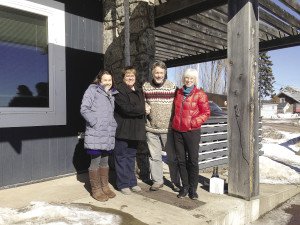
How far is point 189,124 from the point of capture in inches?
149

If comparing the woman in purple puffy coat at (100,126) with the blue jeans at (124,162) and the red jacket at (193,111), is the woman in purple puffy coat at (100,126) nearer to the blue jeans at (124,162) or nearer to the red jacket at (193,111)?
the blue jeans at (124,162)

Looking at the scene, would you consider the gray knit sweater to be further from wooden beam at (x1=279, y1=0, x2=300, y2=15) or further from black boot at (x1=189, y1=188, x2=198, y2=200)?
wooden beam at (x1=279, y1=0, x2=300, y2=15)

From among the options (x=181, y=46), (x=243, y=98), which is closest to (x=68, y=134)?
(x=243, y=98)

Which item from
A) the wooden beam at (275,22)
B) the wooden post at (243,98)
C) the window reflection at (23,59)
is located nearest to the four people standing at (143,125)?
the wooden post at (243,98)

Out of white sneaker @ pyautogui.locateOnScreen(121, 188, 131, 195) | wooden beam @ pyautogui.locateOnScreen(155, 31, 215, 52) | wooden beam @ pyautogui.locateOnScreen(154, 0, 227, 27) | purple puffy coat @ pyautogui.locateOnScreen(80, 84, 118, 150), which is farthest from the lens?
wooden beam @ pyautogui.locateOnScreen(155, 31, 215, 52)

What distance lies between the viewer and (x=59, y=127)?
15.7 ft

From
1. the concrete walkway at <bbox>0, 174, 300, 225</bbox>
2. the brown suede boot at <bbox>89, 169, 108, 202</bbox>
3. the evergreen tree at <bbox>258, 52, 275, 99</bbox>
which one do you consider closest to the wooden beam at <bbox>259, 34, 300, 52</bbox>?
the concrete walkway at <bbox>0, 174, 300, 225</bbox>

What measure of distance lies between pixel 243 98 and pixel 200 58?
526 cm

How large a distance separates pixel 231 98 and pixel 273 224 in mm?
1676

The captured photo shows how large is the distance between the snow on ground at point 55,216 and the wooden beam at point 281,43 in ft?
17.7

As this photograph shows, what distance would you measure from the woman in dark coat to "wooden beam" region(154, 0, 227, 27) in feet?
4.28

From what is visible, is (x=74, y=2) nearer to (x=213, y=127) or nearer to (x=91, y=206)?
(x=91, y=206)

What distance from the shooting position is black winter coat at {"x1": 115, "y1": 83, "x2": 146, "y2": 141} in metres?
3.89

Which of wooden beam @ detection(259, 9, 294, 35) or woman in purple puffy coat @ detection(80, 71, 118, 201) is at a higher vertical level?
wooden beam @ detection(259, 9, 294, 35)
